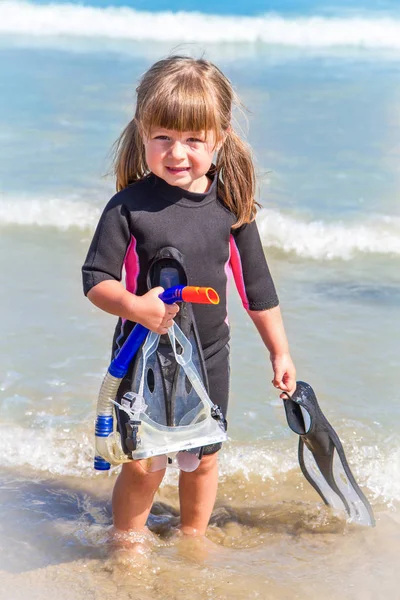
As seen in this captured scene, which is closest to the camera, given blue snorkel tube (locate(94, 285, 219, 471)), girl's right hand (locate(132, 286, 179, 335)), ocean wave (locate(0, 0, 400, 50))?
girl's right hand (locate(132, 286, 179, 335))

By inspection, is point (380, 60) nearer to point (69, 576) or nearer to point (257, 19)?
point (257, 19)

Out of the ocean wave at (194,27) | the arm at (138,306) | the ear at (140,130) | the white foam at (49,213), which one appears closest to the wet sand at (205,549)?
the arm at (138,306)

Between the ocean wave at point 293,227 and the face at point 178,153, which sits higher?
the ocean wave at point 293,227

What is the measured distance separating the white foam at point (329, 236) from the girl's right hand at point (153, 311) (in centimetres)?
404

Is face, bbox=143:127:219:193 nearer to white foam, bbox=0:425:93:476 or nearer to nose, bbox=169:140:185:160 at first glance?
nose, bbox=169:140:185:160

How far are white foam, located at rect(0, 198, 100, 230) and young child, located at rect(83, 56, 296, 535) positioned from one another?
13.8 feet

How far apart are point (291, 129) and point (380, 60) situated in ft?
12.2

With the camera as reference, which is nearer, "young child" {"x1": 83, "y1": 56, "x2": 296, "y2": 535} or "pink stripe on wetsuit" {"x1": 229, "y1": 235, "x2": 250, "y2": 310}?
"young child" {"x1": 83, "y1": 56, "x2": 296, "y2": 535}

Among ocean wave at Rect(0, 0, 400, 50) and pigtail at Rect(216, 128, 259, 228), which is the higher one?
ocean wave at Rect(0, 0, 400, 50)

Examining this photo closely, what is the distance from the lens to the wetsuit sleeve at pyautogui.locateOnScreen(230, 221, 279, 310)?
8.30ft

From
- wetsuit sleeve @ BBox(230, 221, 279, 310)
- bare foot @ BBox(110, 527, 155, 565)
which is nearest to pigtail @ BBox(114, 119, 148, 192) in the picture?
wetsuit sleeve @ BBox(230, 221, 279, 310)

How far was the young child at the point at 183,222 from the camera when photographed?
227 centimetres

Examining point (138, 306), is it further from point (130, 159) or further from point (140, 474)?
point (140, 474)

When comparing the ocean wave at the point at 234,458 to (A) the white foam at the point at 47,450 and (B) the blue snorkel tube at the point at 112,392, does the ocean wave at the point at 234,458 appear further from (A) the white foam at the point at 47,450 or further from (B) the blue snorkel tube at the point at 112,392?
(B) the blue snorkel tube at the point at 112,392
